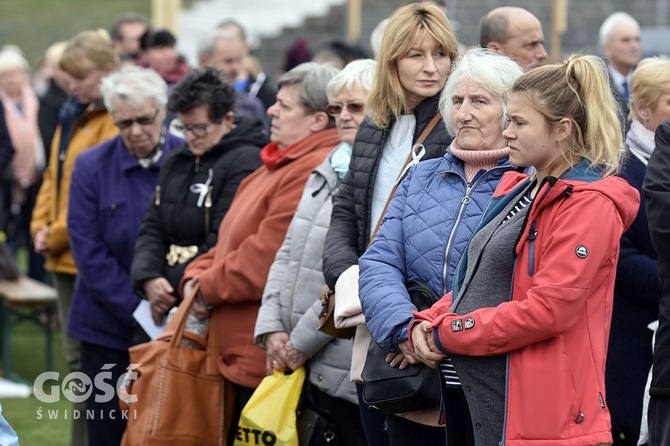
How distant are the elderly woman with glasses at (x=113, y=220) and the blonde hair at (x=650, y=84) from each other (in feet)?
8.14

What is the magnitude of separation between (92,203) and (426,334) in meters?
2.97

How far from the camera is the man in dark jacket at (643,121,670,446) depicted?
3865mm

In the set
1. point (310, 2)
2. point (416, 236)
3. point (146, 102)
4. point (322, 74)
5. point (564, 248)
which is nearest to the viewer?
point (564, 248)

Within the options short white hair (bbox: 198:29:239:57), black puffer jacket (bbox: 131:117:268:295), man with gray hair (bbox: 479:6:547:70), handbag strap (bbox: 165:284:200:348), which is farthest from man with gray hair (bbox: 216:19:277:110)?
handbag strap (bbox: 165:284:200:348)

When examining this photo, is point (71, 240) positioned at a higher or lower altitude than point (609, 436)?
lower

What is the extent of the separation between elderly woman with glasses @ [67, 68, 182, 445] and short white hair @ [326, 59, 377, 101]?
4.49 feet

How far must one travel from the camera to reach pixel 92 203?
6250 millimetres

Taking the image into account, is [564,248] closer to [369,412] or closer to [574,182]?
[574,182]

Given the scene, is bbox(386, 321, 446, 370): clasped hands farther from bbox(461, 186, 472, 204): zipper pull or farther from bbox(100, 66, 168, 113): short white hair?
bbox(100, 66, 168, 113): short white hair

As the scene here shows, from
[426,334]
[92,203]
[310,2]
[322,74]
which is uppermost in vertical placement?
[322,74]

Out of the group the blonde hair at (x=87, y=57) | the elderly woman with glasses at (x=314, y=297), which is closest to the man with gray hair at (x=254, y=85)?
the blonde hair at (x=87, y=57)

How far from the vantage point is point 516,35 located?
5715 millimetres

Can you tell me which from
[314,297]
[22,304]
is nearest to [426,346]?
[314,297]

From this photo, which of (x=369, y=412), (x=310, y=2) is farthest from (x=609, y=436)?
(x=310, y=2)
